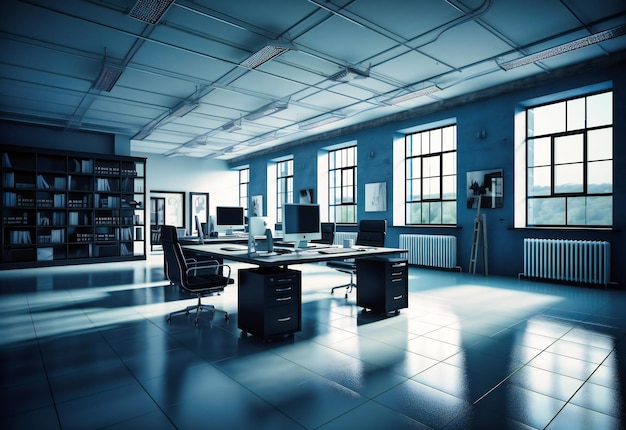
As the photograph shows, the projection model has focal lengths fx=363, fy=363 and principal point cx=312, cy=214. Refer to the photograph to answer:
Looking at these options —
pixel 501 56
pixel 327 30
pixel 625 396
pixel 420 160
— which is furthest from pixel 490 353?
pixel 420 160

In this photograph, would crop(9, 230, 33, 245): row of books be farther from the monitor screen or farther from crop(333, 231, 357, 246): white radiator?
crop(333, 231, 357, 246): white radiator

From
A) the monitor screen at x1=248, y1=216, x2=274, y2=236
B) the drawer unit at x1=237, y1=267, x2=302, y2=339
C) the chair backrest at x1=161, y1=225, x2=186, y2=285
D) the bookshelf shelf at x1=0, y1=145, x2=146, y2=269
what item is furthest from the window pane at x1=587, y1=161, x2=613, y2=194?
the bookshelf shelf at x1=0, y1=145, x2=146, y2=269

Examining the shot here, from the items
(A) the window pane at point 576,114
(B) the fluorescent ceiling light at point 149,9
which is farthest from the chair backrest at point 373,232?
(A) the window pane at point 576,114

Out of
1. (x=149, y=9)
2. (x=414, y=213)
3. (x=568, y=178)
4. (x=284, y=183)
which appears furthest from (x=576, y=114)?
(x=284, y=183)

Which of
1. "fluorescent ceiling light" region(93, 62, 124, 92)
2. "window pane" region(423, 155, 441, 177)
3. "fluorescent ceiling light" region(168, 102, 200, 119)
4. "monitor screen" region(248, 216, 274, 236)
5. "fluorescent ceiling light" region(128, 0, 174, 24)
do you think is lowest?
"monitor screen" region(248, 216, 274, 236)

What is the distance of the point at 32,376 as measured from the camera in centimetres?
254

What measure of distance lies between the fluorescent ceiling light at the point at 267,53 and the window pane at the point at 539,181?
493 centimetres

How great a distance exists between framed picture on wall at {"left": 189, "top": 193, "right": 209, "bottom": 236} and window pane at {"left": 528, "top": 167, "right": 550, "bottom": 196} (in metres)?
10.7

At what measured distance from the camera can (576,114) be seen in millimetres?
6180

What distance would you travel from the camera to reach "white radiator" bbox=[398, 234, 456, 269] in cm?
738

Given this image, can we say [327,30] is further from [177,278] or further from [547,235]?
[547,235]

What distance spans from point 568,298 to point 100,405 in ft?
17.9

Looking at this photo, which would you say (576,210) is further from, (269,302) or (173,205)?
(173,205)

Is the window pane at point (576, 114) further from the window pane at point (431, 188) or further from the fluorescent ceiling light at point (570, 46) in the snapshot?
the window pane at point (431, 188)
